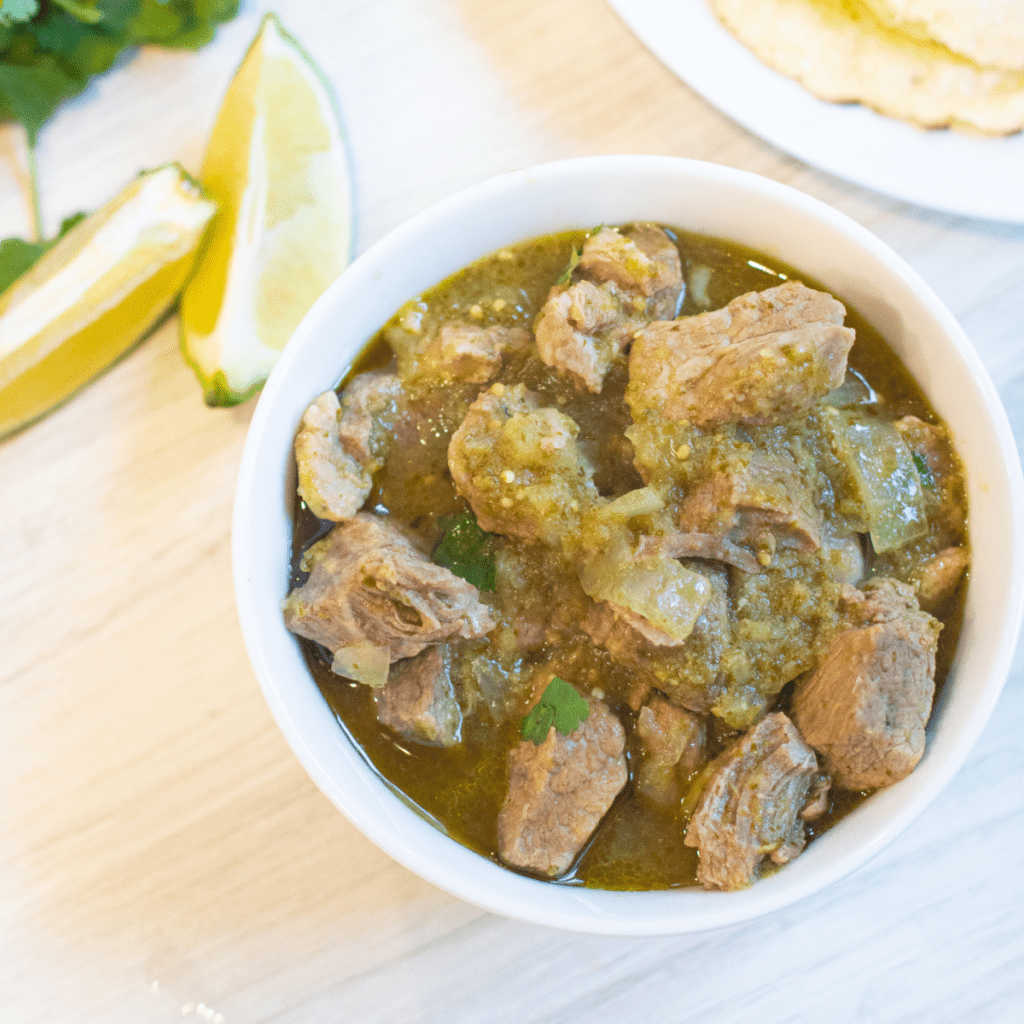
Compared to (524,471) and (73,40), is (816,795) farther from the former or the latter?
(73,40)

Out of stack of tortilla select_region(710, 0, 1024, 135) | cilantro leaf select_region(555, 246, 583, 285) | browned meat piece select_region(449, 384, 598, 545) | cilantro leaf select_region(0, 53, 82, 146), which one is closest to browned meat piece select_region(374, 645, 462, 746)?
browned meat piece select_region(449, 384, 598, 545)

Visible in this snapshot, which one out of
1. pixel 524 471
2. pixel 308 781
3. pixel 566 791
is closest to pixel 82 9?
pixel 524 471

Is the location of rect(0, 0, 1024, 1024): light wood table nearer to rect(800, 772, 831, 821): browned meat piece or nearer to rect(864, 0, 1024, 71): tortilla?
rect(864, 0, 1024, 71): tortilla

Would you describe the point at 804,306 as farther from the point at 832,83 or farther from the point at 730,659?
the point at 832,83

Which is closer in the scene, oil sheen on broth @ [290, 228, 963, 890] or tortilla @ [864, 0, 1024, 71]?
oil sheen on broth @ [290, 228, 963, 890]

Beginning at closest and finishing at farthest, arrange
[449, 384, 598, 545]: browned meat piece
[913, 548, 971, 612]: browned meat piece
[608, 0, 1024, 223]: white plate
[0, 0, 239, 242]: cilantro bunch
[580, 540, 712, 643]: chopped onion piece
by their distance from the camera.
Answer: [580, 540, 712, 643]: chopped onion piece
[449, 384, 598, 545]: browned meat piece
[913, 548, 971, 612]: browned meat piece
[608, 0, 1024, 223]: white plate
[0, 0, 239, 242]: cilantro bunch

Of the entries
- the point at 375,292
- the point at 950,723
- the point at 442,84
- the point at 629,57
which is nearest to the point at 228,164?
the point at 442,84
